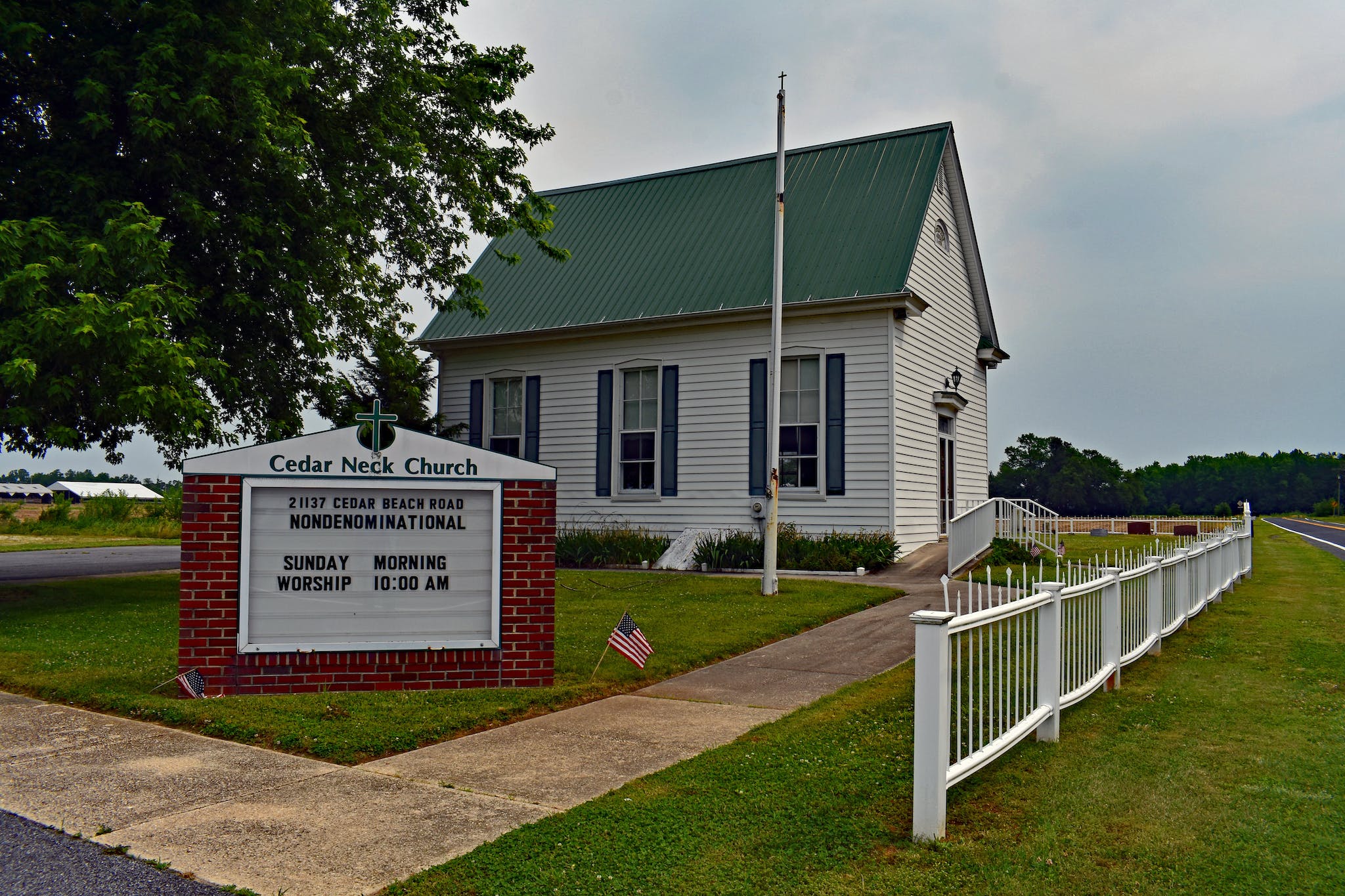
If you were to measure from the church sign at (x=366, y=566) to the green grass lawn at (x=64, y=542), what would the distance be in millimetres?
23112

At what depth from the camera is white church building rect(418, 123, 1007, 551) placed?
1833cm

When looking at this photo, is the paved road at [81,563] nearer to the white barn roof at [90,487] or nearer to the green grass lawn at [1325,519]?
the white barn roof at [90,487]

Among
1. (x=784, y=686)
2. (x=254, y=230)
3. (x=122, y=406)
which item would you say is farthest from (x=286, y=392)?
(x=784, y=686)

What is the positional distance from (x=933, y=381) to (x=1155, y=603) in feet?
35.7

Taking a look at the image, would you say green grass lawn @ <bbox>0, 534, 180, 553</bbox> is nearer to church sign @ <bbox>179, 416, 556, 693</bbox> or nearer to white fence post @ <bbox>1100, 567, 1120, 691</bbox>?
church sign @ <bbox>179, 416, 556, 693</bbox>

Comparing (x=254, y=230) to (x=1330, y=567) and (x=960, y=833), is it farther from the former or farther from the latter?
(x=1330, y=567)

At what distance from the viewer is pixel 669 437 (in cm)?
2009

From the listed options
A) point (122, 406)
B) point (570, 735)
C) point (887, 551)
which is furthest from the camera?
point (887, 551)

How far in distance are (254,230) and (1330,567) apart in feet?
77.6

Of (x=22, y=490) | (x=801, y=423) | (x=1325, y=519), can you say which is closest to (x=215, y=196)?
(x=801, y=423)

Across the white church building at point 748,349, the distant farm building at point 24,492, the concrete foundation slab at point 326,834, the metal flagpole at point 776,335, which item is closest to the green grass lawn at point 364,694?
Answer: the concrete foundation slab at point 326,834

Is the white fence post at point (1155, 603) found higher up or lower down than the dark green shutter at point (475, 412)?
lower down

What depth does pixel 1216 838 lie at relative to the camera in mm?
4543

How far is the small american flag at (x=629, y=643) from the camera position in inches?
320
